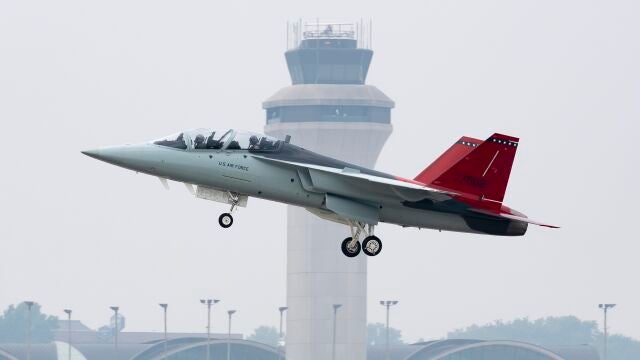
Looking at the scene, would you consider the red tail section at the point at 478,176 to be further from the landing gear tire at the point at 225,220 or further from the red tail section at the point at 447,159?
the landing gear tire at the point at 225,220

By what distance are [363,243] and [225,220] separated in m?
5.13

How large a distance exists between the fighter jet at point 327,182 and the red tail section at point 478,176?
4cm

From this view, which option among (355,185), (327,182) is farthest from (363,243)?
(327,182)

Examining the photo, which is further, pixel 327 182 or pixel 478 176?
pixel 478 176

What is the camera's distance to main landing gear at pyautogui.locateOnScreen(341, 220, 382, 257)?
63688 mm

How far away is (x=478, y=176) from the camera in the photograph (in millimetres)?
65188

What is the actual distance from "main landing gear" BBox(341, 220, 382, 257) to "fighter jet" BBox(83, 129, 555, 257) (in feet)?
0.12

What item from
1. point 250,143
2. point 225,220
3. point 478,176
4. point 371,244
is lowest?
point 371,244

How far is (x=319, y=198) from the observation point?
64188mm

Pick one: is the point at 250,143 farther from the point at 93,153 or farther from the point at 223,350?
the point at 223,350

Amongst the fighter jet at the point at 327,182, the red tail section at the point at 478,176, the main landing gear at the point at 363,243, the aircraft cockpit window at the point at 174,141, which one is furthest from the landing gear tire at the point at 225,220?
the red tail section at the point at 478,176

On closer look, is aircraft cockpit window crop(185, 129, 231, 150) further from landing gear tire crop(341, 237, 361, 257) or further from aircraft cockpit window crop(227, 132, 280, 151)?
landing gear tire crop(341, 237, 361, 257)

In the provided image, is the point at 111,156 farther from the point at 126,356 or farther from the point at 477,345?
the point at 477,345

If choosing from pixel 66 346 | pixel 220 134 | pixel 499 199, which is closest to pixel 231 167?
pixel 220 134
